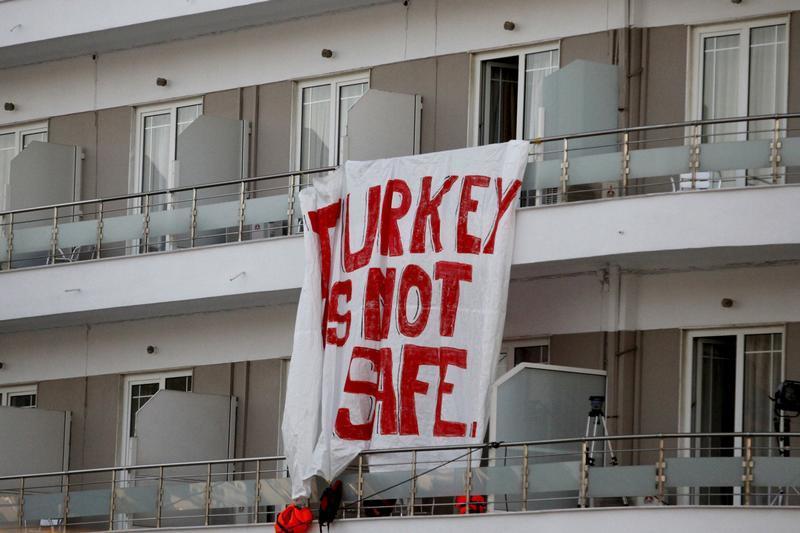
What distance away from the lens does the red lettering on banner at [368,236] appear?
26094 mm

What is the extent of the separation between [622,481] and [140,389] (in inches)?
345

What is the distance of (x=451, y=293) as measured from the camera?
25.4 m

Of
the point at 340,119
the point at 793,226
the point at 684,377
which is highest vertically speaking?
the point at 340,119

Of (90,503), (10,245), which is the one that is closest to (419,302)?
(90,503)

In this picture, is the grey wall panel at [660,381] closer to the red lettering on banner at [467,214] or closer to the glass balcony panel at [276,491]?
the red lettering on banner at [467,214]

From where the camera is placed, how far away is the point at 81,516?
2755 centimetres

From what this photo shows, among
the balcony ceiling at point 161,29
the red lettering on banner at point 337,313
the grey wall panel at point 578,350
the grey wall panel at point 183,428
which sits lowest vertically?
the grey wall panel at point 183,428

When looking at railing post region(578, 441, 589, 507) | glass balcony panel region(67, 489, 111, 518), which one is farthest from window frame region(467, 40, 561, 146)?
glass balcony panel region(67, 489, 111, 518)

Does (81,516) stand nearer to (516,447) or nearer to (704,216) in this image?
(516,447)

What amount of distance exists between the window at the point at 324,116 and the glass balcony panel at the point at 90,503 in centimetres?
505

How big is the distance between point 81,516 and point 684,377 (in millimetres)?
7758

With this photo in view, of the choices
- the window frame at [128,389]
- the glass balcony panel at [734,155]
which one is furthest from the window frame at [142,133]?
the glass balcony panel at [734,155]

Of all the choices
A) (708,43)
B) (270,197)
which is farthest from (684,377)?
(270,197)

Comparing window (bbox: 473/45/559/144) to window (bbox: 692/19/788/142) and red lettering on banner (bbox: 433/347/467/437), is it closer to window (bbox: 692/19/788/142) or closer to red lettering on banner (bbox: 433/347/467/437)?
window (bbox: 692/19/788/142)
